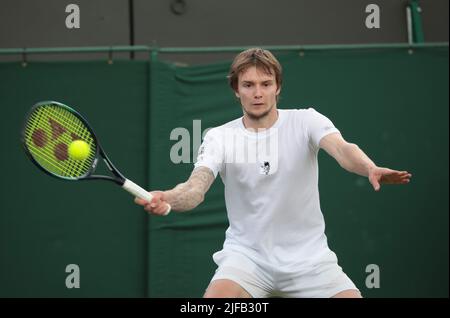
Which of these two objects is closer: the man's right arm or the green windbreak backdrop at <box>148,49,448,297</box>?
the man's right arm

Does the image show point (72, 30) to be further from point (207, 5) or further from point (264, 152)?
point (264, 152)

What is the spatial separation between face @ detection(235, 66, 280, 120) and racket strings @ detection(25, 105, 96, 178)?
85cm

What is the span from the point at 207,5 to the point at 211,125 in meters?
1.19

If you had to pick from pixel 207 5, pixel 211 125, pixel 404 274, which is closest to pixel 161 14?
pixel 207 5

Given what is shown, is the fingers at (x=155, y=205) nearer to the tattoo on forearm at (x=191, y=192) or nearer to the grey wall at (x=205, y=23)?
the tattoo on forearm at (x=191, y=192)

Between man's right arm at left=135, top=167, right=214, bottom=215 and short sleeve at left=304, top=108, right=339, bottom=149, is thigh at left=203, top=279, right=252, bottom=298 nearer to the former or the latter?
man's right arm at left=135, top=167, right=214, bottom=215

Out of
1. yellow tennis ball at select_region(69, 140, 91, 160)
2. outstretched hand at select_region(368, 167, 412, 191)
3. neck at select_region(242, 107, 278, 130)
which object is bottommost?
outstretched hand at select_region(368, 167, 412, 191)

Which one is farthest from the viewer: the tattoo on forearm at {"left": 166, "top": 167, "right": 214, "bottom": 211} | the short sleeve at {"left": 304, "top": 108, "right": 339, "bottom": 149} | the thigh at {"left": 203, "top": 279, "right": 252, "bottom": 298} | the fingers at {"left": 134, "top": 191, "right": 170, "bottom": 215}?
the short sleeve at {"left": 304, "top": 108, "right": 339, "bottom": 149}

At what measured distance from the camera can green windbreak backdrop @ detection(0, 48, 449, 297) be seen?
7375mm

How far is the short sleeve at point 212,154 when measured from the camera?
4793mm

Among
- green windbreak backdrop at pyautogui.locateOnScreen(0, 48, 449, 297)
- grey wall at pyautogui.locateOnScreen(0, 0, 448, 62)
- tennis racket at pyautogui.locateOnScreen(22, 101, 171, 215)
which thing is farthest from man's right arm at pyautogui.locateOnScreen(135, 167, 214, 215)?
grey wall at pyautogui.locateOnScreen(0, 0, 448, 62)

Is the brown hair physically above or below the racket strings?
above

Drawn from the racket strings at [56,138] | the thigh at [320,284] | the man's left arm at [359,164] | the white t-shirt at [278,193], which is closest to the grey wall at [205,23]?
the white t-shirt at [278,193]

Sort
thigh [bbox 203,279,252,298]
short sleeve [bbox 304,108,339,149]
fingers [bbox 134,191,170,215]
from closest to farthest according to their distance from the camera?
fingers [bbox 134,191,170,215], thigh [bbox 203,279,252,298], short sleeve [bbox 304,108,339,149]
